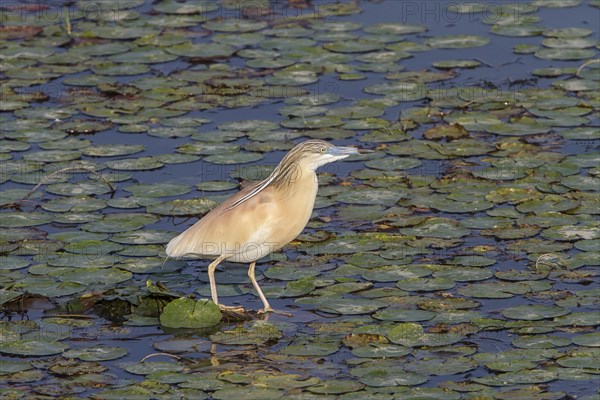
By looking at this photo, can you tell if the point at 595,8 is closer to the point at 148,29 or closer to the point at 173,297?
the point at 148,29

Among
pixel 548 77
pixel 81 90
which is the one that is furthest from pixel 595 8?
pixel 81 90

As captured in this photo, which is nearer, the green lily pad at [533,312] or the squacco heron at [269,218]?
the green lily pad at [533,312]

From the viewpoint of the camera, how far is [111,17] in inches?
600

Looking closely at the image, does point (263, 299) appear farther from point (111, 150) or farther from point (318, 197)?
point (111, 150)

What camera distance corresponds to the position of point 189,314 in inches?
353

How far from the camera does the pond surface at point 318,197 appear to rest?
27.5 feet

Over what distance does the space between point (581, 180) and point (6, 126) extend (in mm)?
5067

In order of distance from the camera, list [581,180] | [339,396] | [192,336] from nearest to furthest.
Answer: [339,396]
[192,336]
[581,180]

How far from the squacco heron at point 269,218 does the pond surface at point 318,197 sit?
1.25ft

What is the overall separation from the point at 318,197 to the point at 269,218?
1866mm

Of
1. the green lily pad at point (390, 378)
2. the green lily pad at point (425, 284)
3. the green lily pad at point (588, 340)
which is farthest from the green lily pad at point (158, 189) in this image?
the green lily pad at point (588, 340)

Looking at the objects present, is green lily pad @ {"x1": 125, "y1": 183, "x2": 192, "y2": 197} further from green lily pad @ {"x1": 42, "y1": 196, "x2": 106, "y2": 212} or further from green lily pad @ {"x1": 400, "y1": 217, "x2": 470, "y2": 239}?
green lily pad @ {"x1": 400, "y1": 217, "x2": 470, "y2": 239}

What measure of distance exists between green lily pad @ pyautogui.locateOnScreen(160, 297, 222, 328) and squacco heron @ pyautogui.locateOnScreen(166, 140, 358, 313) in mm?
133

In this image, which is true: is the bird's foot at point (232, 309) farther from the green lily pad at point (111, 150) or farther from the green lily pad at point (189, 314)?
the green lily pad at point (111, 150)
